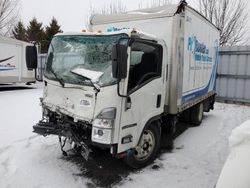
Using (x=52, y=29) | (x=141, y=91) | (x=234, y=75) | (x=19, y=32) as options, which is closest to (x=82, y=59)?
(x=141, y=91)

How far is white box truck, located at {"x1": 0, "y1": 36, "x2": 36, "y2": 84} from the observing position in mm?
14492

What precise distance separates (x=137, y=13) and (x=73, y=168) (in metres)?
3.40

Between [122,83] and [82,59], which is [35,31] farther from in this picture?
[122,83]

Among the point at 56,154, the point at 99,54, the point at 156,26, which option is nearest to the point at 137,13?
the point at 156,26

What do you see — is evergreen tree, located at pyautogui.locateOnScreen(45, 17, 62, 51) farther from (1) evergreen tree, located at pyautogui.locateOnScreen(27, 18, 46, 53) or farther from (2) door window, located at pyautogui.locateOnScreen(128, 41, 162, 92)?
(2) door window, located at pyautogui.locateOnScreen(128, 41, 162, 92)

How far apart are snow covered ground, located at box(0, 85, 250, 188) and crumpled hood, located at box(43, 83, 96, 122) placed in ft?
3.41

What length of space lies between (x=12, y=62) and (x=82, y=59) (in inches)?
466

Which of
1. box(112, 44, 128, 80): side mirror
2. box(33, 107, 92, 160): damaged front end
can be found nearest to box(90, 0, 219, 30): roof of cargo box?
box(112, 44, 128, 80): side mirror

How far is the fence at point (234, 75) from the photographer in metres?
12.3

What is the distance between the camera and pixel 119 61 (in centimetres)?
368

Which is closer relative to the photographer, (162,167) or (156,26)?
(162,167)

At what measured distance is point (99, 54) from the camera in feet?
14.2

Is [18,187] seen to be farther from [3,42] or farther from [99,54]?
[3,42]

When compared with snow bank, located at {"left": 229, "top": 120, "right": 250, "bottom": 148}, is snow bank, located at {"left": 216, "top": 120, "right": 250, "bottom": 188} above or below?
below
